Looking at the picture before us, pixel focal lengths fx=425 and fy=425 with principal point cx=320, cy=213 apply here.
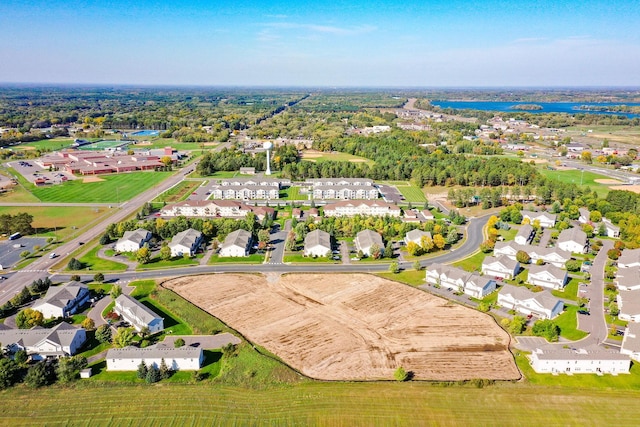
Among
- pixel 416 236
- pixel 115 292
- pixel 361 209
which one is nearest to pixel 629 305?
pixel 416 236

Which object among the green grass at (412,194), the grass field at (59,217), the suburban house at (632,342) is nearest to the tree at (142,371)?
the suburban house at (632,342)

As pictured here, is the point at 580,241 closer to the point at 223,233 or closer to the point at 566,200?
the point at 566,200

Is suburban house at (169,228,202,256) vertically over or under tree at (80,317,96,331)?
over

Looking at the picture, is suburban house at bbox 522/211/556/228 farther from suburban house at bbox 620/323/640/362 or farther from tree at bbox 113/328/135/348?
tree at bbox 113/328/135/348

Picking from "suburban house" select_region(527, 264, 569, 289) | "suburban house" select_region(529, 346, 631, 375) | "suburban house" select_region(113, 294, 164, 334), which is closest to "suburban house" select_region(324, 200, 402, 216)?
"suburban house" select_region(527, 264, 569, 289)

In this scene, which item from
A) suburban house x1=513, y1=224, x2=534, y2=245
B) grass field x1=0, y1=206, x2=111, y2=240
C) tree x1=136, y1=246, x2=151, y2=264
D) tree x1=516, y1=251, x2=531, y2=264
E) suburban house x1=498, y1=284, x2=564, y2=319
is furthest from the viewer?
grass field x1=0, y1=206, x2=111, y2=240

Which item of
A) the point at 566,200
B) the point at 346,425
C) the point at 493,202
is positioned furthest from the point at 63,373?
the point at 566,200
